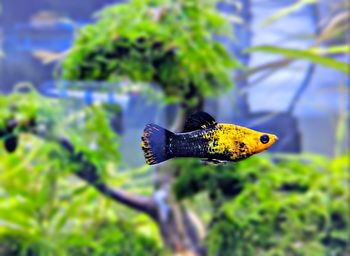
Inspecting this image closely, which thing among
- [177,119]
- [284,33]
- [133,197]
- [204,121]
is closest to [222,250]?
[133,197]

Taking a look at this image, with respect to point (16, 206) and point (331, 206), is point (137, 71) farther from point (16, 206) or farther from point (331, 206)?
point (331, 206)

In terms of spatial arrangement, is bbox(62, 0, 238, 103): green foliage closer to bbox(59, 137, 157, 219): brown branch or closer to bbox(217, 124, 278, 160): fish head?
bbox(59, 137, 157, 219): brown branch

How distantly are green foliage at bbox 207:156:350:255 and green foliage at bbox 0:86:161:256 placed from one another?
1.27 feet

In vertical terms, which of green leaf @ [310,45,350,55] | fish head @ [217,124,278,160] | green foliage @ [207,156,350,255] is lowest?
fish head @ [217,124,278,160]

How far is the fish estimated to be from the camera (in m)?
0.39

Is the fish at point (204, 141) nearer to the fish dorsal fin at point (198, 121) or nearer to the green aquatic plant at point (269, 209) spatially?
the fish dorsal fin at point (198, 121)

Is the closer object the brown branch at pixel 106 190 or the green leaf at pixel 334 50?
the brown branch at pixel 106 190

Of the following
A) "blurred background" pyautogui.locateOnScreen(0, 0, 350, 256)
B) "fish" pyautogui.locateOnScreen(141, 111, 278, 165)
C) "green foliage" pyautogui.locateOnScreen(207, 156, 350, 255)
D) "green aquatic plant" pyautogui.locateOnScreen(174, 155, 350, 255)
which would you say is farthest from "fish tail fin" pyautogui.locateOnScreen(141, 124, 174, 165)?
"green foliage" pyautogui.locateOnScreen(207, 156, 350, 255)

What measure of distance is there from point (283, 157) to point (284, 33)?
136 cm

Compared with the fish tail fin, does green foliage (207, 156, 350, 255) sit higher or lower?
higher

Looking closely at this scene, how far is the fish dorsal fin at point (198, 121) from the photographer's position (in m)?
0.40

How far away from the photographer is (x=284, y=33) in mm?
3322

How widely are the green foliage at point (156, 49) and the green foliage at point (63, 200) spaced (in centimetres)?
24

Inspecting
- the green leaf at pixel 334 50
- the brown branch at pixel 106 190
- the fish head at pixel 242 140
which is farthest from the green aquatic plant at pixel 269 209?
the fish head at pixel 242 140
